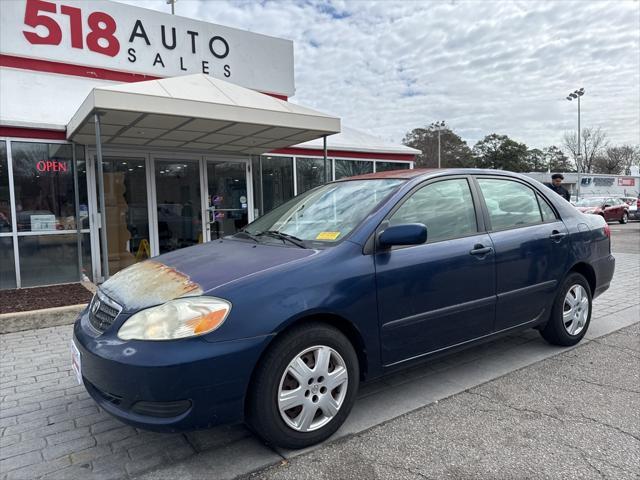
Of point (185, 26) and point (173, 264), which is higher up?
point (185, 26)

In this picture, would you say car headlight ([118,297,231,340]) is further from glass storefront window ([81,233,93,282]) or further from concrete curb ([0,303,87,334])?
glass storefront window ([81,233,93,282])

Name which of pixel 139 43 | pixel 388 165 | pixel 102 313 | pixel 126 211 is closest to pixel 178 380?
pixel 102 313

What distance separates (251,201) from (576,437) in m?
8.06

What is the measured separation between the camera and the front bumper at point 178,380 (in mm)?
2291

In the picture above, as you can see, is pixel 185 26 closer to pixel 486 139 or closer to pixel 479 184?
pixel 479 184

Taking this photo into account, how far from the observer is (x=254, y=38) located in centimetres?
1098

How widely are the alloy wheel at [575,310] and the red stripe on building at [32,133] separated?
7.56 meters

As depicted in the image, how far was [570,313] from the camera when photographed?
4242mm

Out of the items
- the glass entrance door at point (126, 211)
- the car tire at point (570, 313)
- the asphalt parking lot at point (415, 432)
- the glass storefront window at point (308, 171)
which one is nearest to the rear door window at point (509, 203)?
the car tire at point (570, 313)

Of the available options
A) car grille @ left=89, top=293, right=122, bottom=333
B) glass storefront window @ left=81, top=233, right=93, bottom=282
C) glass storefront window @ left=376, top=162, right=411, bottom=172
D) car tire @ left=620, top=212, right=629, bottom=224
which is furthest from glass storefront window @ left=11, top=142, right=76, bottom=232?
car tire @ left=620, top=212, right=629, bottom=224

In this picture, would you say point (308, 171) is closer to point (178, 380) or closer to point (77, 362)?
point (77, 362)

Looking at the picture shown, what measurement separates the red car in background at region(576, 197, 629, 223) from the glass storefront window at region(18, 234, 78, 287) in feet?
78.2

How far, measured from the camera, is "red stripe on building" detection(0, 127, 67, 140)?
7129 millimetres

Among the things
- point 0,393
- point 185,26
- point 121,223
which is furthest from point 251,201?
point 0,393
